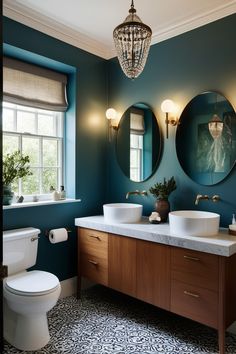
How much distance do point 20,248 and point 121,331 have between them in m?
1.07

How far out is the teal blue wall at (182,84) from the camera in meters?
2.36

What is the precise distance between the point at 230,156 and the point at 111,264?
1397 millimetres

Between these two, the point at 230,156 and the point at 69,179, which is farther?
the point at 69,179

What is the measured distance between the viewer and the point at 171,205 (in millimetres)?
2721

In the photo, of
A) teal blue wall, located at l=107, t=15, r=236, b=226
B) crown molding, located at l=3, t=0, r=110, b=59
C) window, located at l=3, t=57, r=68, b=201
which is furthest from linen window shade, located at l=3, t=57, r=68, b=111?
teal blue wall, located at l=107, t=15, r=236, b=226

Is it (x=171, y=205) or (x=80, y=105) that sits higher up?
(x=80, y=105)

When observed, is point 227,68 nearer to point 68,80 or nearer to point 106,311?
point 68,80

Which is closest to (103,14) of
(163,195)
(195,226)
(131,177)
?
(131,177)

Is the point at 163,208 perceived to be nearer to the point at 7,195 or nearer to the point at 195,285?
the point at 195,285

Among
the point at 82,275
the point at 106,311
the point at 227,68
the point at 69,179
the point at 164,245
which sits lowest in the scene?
the point at 106,311

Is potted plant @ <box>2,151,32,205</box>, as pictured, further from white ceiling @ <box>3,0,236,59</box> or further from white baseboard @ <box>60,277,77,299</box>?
white ceiling @ <box>3,0,236,59</box>

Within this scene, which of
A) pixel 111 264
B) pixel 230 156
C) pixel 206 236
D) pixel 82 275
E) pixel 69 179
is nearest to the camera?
pixel 206 236

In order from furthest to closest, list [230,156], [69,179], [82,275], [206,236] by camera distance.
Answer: [69,179]
[82,275]
[230,156]
[206,236]

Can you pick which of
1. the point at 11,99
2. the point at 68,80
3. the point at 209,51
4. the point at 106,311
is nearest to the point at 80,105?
the point at 68,80
